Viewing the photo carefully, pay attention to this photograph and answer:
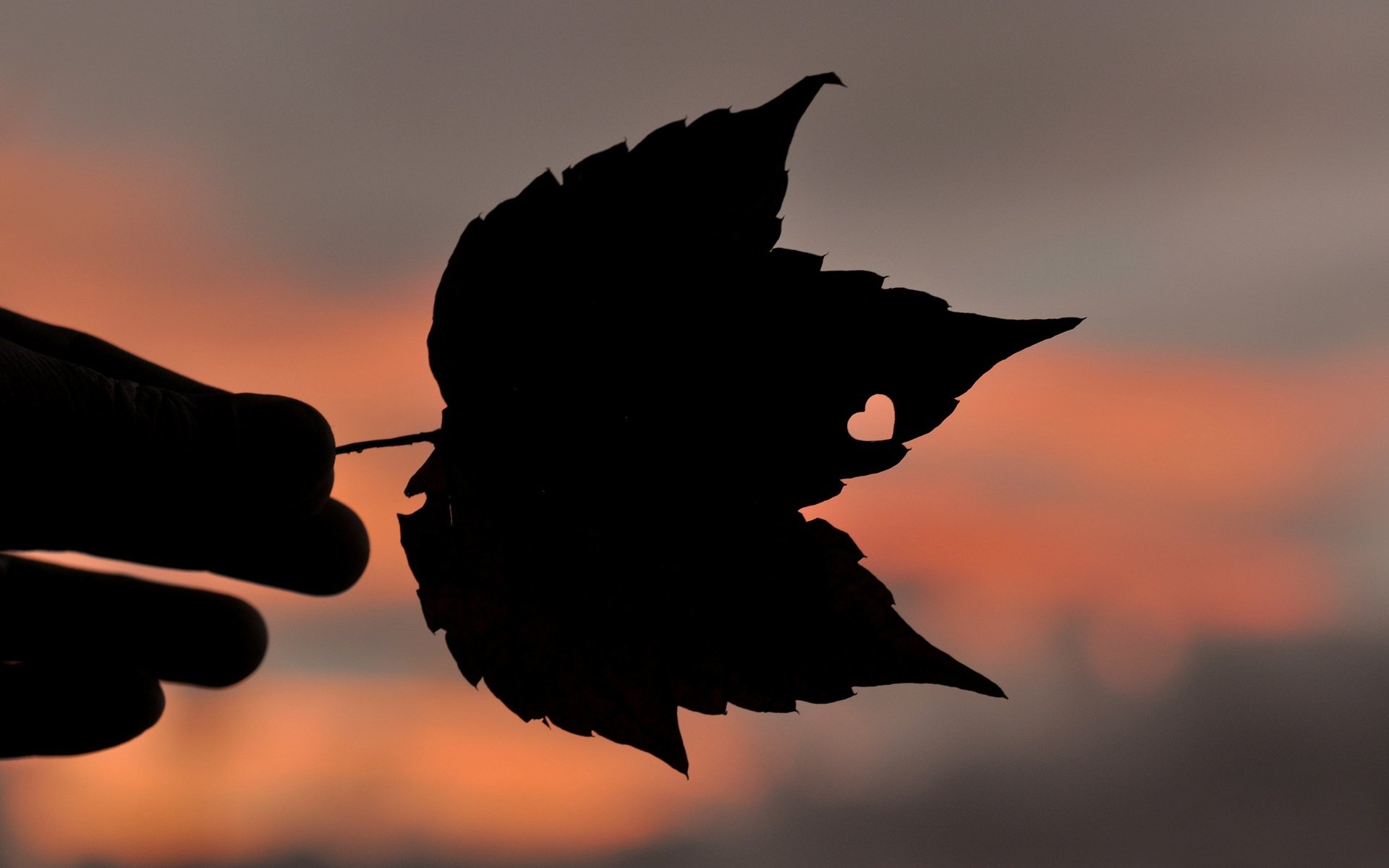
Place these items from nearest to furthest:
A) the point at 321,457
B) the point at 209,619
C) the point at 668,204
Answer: the point at 668,204
the point at 321,457
the point at 209,619

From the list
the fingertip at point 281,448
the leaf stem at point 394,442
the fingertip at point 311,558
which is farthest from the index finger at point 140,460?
the fingertip at point 311,558

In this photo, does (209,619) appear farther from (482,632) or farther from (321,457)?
(482,632)

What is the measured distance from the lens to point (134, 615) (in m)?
2.11

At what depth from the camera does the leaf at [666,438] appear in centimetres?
97

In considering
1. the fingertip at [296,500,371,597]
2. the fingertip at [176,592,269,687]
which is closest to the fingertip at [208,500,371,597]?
the fingertip at [296,500,371,597]

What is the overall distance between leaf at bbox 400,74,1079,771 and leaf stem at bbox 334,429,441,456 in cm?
2

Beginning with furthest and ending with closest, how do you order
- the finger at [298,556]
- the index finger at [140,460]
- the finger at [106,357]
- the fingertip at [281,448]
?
1. the finger at [106,357]
2. the finger at [298,556]
3. the fingertip at [281,448]
4. the index finger at [140,460]

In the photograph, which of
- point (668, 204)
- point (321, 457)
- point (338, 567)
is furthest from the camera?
point (338, 567)

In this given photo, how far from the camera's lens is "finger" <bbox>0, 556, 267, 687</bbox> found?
78.5 inches

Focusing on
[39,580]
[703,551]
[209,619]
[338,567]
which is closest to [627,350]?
[703,551]

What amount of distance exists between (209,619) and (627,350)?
169 centimetres

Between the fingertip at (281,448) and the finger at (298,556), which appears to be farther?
the finger at (298,556)

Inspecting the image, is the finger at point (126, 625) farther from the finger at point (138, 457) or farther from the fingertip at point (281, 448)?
the fingertip at point (281, 448)

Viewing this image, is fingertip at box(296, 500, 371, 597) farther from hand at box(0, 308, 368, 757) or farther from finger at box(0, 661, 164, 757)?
finger at box(0, 661, 164, 757)
